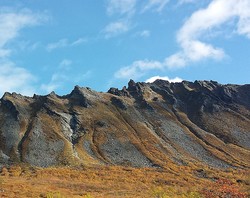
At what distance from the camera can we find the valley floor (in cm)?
7450

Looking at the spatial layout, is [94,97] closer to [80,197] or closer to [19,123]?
[19,123]

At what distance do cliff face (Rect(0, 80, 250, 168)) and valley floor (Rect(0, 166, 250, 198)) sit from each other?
11.9 metres

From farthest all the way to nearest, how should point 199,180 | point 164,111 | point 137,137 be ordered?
point 164,111 < point 137,137 < point 199,180

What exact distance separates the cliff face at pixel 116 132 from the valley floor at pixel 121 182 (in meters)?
11.9

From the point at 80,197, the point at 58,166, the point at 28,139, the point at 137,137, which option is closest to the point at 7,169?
the point at 58,166

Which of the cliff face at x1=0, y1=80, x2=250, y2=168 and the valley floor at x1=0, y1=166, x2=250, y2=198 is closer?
the valley floor at x1=0, y1=166, x2=250, y2=198

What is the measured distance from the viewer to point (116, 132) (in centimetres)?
15562

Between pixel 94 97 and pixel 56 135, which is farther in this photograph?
pixel 94 97

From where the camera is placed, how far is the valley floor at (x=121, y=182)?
244 ft

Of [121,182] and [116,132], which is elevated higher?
[116,132]

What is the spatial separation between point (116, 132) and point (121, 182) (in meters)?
60.6

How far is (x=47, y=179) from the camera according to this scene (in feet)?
301

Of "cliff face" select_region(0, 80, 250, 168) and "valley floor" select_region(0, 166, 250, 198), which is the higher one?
"cliff face" select_region(0, 80, 250, 168)

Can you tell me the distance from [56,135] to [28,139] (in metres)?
10.7
